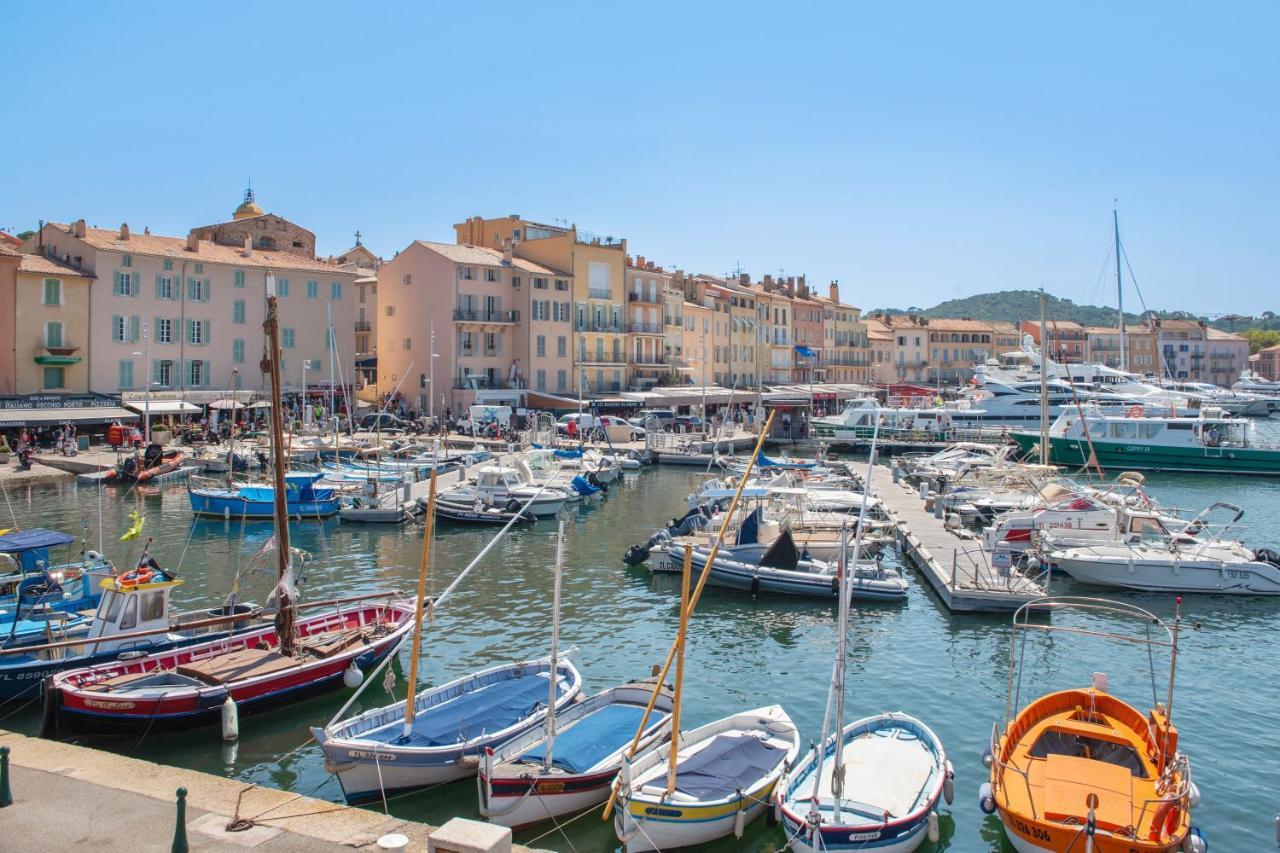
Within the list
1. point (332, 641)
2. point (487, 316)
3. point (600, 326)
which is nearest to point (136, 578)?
point (332, 641)

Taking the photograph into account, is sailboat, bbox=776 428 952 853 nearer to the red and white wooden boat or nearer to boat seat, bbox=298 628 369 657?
the red and white wooden boat

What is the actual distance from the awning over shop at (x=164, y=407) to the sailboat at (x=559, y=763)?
48.9m

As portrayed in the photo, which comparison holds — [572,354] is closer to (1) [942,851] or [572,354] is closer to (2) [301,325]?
(2) [301,325]

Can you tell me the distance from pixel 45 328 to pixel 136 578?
44640mm

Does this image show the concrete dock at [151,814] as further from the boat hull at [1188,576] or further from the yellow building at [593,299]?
the yellow building at [593,299]

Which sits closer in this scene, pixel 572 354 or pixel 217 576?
pixel 217 576

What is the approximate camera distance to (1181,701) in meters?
21.5

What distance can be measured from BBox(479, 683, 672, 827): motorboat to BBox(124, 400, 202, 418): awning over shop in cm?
4871

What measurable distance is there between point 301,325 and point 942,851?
62.8m

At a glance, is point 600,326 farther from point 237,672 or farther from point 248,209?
point 237,672

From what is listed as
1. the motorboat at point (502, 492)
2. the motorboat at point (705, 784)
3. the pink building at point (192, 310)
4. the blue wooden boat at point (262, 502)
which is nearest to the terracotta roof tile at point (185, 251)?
the pink building at point (192, 310)

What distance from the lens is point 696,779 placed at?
15.1 metres

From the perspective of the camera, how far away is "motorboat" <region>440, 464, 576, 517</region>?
4297cm

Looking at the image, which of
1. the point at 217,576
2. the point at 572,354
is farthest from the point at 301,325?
the point at 217,576
